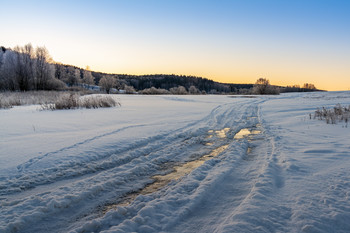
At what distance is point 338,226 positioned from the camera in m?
1.96

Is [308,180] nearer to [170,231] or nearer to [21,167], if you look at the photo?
[170,231]

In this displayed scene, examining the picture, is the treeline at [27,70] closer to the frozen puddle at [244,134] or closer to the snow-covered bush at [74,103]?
the snow-covered bush at [74,103]

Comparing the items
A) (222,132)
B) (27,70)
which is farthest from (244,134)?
(27,70)

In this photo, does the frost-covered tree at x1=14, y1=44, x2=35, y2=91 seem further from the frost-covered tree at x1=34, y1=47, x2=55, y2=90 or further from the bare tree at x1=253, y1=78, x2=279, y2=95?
the bare tree at x1=253, y1=78, x2=279, y2=95

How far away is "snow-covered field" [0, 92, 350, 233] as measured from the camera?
6.79 feet

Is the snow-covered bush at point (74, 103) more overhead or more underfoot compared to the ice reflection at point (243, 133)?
more overhead

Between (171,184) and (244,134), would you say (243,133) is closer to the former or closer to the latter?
(244,134)

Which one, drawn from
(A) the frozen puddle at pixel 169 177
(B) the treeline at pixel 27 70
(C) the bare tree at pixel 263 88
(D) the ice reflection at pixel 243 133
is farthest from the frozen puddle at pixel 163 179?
(C) the bare tree at pixel 263 88

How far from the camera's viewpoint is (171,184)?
2986 millimetres

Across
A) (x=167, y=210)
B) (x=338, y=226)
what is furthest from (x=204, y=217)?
(x=338, y=226)

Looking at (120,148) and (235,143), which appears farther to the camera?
(235,143)

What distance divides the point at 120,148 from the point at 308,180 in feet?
11.8

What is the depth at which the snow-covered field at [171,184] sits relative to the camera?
81.4 inches

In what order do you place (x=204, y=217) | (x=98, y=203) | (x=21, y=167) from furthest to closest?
1. (x=21, y=167)
2. (x=98, y=203)
3. (x=204, y=217)
